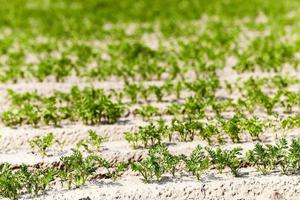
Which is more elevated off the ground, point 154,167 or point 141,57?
point 141,57

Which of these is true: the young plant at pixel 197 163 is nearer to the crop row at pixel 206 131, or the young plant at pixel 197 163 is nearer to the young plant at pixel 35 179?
the crop row at pixel 206 131

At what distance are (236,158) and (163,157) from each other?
0.81 meters

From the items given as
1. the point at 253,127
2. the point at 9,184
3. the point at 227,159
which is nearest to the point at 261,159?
the point at 227,159

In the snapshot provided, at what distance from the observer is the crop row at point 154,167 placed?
649 cm

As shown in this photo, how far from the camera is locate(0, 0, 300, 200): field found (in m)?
6.63

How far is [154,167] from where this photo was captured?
655cm

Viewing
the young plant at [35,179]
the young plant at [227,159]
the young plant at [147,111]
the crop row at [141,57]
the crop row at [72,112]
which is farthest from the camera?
the crop row at [141,57]

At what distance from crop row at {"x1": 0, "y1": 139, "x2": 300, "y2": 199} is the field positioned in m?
0.01

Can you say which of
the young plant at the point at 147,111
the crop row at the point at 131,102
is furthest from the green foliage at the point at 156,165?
the young plant at the point at 147,111

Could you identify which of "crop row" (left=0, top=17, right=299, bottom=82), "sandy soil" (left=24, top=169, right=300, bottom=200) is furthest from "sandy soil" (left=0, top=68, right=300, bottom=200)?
"crop row" (left=0, top=17, right=299, bottom=82)

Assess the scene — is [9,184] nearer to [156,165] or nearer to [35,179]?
[35,179]

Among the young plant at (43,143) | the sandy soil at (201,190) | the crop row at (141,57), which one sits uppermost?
the crop row at (141,57)

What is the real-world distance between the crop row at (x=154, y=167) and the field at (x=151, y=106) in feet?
0.05

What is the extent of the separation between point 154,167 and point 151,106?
2.07 meters
